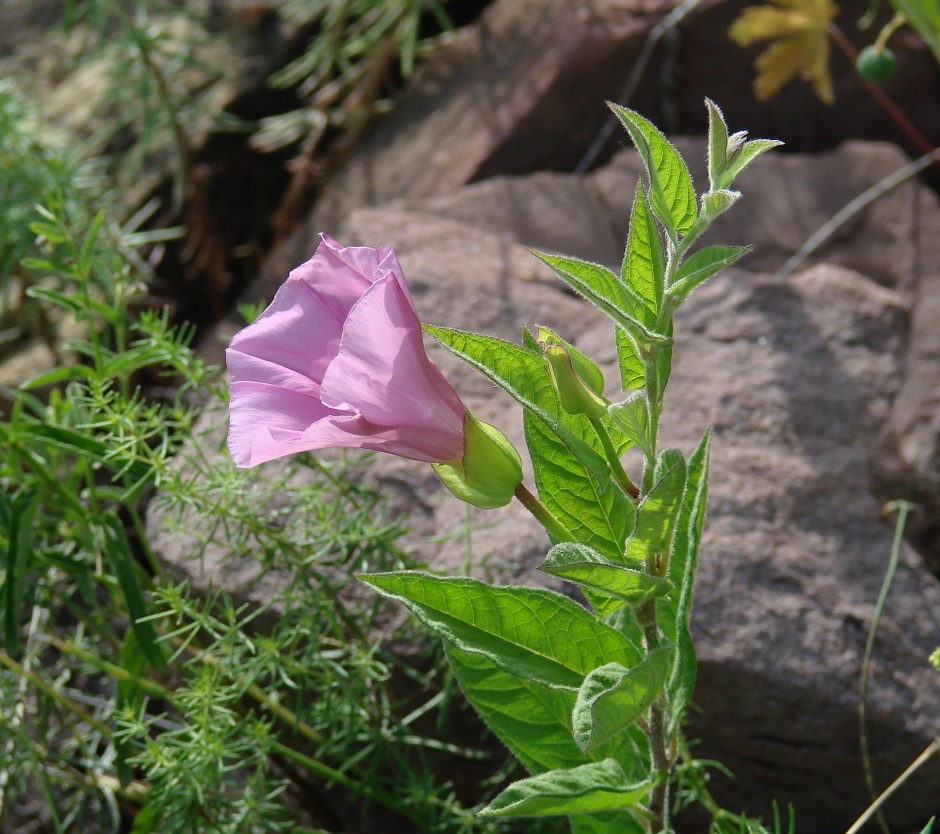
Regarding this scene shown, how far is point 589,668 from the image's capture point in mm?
1124

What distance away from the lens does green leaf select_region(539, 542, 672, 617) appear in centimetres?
95

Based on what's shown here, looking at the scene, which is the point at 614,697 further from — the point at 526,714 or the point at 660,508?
the point at 526,714

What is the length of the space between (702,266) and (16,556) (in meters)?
1.05

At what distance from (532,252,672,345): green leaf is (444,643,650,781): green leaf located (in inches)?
19.4

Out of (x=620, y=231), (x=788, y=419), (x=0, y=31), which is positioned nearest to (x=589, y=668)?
(x=788, y=419)

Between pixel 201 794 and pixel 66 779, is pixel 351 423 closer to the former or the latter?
pixel 201 794

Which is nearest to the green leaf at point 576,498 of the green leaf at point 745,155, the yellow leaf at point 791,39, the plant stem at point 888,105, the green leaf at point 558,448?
the green leaf at point 558,448

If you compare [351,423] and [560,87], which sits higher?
[351,423]

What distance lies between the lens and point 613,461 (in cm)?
104

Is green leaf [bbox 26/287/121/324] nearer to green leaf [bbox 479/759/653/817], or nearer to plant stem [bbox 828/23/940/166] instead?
green leaf [bbox 479/759/653/817]

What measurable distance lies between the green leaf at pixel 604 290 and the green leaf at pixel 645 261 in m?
0.04

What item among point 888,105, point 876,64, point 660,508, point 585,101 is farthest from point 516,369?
point 888,105

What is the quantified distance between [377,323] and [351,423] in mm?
95

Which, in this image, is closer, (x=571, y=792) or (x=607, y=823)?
(x=571, y=792)
